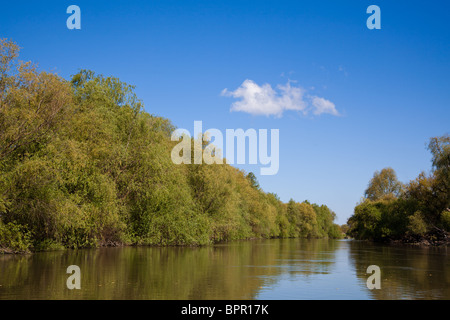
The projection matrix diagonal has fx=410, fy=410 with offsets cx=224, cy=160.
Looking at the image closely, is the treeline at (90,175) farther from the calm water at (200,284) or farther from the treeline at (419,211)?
the treeline at (419,211)

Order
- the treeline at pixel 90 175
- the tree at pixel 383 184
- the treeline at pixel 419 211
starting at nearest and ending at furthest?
the treeline at pixel 90 175
the treeline at pixel 419 211
the tree at pixel 383 184

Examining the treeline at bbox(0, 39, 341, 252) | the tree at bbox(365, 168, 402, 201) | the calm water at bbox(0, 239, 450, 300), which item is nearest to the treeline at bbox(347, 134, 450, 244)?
the tree at bbox(365, 168, 402, 201)

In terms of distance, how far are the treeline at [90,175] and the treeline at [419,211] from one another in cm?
2978

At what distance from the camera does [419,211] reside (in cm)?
6538

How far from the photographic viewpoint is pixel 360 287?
53.4ft

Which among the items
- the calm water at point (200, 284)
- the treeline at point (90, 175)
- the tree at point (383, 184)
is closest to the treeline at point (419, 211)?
the tree at point (383, 184)

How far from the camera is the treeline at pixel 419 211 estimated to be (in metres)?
58.9

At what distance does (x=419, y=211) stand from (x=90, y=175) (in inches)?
2090

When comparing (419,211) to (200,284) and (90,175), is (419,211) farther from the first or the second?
(200,284)

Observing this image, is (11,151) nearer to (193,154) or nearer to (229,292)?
(229,292)

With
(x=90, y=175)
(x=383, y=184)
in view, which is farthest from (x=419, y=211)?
(x=90, y=175)

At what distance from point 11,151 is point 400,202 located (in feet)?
223

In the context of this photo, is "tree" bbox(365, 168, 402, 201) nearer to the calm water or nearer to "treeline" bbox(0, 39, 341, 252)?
"treeline" bbox(0, 39, 341, 252)
